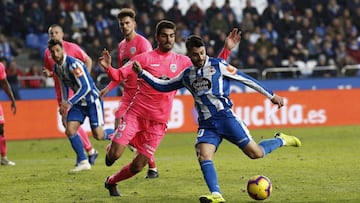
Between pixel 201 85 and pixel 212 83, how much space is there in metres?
0.13

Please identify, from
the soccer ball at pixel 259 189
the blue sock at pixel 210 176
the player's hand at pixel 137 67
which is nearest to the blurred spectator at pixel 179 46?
the player's hand at pixel 137 67

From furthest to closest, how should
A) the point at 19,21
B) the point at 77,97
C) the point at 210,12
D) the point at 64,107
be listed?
the point at 210,12 < the point at 19,21 < the point at 77,97 < the point at 64,107

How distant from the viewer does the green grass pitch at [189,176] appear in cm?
1144

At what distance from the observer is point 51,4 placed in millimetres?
27391

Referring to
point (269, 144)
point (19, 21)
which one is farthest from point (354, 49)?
point (269, 144)

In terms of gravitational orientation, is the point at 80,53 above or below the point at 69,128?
above

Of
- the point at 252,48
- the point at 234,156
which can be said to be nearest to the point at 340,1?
the point at 252,48

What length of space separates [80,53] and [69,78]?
58.8 inches

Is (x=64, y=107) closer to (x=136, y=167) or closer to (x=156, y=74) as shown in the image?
(x=156, y=74)

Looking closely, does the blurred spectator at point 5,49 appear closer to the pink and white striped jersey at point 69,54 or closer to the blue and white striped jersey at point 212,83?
the pink and white striped jersey at point 69,54

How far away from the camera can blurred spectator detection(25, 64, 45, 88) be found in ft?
80.3

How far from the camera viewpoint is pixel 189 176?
13781 mm

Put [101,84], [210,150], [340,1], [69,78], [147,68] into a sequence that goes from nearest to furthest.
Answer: [210,150], [147,68], [69,78], [101,84], [340,1]

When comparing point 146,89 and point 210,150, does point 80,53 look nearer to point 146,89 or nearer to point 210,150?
point 146,89
